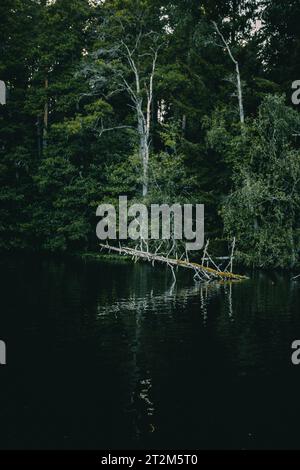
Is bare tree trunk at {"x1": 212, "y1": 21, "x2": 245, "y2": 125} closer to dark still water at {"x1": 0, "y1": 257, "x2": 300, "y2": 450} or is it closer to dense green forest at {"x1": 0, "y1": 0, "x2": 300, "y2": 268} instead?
dense green forest at {"x1": 0, "y1": 0, "x2": 300, "y2": 268}

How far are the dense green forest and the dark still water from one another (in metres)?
13.2

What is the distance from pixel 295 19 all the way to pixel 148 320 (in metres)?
30.7

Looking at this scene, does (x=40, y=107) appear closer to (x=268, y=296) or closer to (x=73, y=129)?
(x=73, y=129)

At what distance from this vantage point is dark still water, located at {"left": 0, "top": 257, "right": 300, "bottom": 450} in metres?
10.1

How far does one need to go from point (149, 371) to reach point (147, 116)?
1300 inches

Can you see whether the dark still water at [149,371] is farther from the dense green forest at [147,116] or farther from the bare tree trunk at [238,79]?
the bare tree trunk at [238,79]

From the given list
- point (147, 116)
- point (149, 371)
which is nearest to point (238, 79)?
point (147, 116)

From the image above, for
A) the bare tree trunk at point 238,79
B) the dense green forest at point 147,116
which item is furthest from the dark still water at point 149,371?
the bare tree trunk at point 238,79

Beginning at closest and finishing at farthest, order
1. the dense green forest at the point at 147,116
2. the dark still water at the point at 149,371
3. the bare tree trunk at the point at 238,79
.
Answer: the dark still water at the point at 149,371, the dense green forest at the point at 147,116, the bare tree trunk at the point at 238,79

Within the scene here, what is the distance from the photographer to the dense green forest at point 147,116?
34812mm

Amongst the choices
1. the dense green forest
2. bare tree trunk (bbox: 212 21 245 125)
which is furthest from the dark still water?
bare tree trunk (bbox: 212 21 245 125)

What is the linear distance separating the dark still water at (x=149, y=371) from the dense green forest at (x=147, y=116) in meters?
13.2

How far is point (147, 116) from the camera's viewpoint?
43.3 meters

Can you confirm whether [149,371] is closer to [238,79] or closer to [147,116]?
[238,79]
